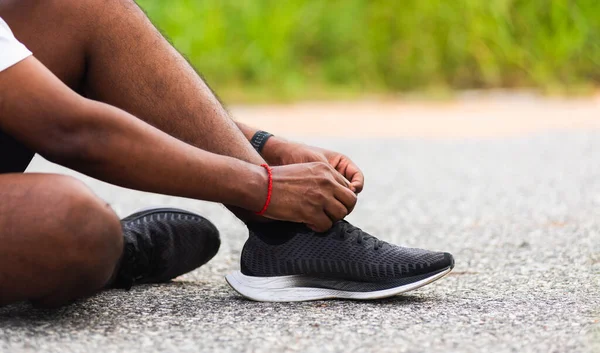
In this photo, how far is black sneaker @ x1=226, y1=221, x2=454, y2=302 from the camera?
1.61m

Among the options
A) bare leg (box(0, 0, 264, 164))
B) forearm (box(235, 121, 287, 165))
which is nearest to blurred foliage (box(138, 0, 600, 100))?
forearm (box(235, 121, 287, 165))

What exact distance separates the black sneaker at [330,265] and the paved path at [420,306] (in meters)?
0.03

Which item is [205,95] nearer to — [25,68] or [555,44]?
[25,68]

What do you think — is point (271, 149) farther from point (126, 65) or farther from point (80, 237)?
point (80, 237)

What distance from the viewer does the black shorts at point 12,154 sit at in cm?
152

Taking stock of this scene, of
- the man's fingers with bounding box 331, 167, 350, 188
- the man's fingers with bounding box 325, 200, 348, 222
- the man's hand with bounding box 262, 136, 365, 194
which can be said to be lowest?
the man's fingers with bounding box 325, 200, 348, 222

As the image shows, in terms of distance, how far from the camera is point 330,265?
1.61 metres

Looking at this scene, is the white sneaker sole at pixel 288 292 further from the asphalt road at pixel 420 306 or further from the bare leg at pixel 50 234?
the bare leg at pixel 50 234

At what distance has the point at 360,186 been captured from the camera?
67.9 inches

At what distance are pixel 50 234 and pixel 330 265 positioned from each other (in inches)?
19.9

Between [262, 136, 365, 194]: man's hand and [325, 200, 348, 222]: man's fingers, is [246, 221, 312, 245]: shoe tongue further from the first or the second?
[262, 136, 365, 194]: man's hand

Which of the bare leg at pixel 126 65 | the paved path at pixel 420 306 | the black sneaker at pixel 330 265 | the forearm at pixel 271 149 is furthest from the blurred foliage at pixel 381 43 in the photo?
the black sneaker at pixel 330 265

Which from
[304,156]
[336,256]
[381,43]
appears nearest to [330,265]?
[336,256]

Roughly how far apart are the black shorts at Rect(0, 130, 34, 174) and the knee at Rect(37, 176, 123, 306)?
224 millimetres
